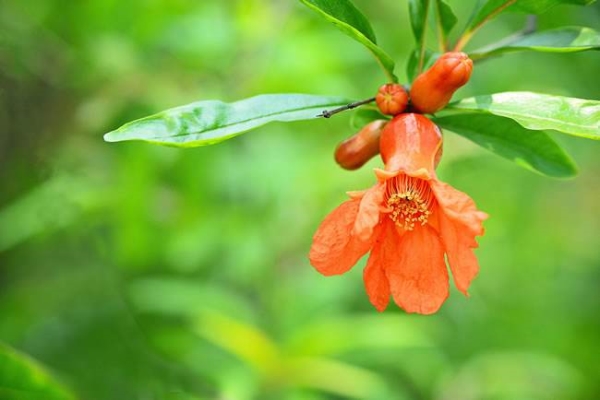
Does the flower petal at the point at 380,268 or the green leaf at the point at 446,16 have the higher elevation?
the green leaf at the point at 446,16

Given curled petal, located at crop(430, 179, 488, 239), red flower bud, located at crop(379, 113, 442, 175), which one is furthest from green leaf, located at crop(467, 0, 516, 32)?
curled petal, located at crop(430, 179, 488, 239)

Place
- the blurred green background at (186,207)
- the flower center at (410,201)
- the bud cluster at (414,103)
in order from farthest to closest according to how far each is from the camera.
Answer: the blurred green background at (186,207), the flower center at (410,201), the bud cluster at (414,103)

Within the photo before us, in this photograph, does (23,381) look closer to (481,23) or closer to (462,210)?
(462,210)

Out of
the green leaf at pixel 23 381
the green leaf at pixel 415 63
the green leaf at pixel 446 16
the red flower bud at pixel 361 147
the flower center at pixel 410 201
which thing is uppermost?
the green leaf at pixel 446 16

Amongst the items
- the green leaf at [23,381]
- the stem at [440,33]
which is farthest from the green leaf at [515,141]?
the green leaf at [23,381]

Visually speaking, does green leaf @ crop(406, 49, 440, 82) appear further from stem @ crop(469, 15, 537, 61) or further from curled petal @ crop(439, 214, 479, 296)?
curled petal @ crop(439, 214, 479, 296)

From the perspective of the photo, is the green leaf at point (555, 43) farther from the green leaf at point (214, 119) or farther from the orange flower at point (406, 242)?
the green leaf at point (214, 119)

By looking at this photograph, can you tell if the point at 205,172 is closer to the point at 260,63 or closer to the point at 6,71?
the point at 260,63

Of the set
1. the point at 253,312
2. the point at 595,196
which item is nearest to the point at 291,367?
the point at 253,312

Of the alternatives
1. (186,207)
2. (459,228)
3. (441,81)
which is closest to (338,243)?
(459,228)
